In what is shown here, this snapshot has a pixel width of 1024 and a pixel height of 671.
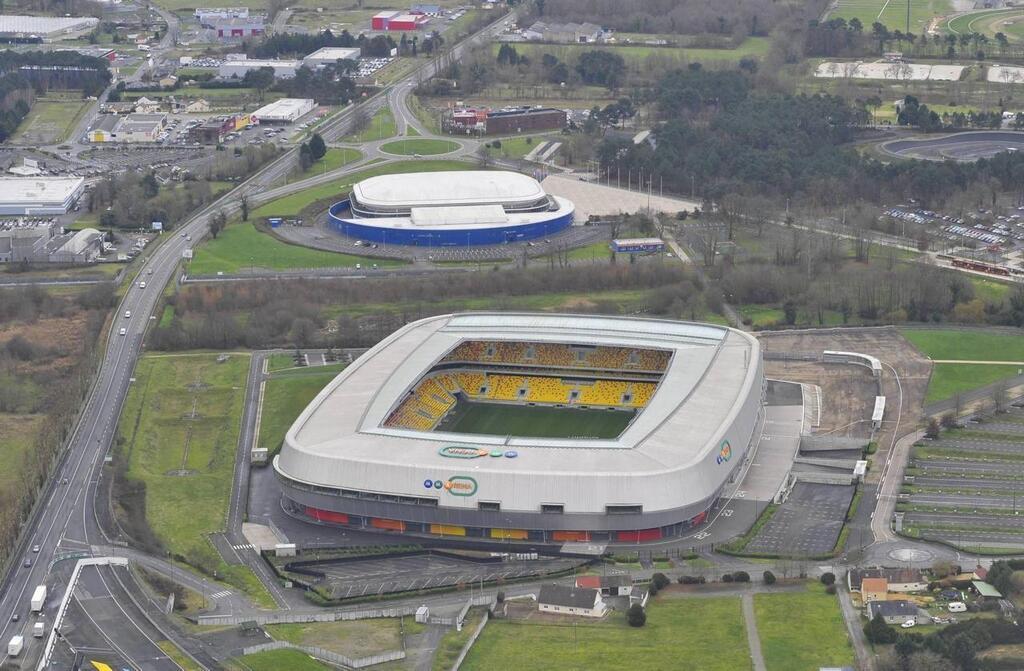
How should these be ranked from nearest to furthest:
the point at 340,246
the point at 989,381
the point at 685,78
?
the point at 989,381 → the point at 340,246 → the point at 685,78

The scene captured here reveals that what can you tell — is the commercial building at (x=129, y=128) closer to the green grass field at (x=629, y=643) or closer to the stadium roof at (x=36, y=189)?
the stadium roof at (x=36, y=189)

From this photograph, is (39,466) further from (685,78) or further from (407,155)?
(685,78)

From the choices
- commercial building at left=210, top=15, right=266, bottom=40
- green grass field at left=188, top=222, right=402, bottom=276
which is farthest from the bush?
commercial building at left=210, top=15, right=266, bottom=40

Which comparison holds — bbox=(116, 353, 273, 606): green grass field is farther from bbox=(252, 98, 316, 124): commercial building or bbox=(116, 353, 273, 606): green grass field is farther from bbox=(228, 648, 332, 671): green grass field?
bbox=(252, 98, 316, 124): commercial building

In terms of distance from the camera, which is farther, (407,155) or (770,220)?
(407,155)

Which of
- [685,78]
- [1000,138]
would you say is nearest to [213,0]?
[685,78]

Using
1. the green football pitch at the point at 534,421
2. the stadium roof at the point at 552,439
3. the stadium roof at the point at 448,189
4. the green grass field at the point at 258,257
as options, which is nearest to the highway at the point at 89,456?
the green grass field at the point at 258,257
